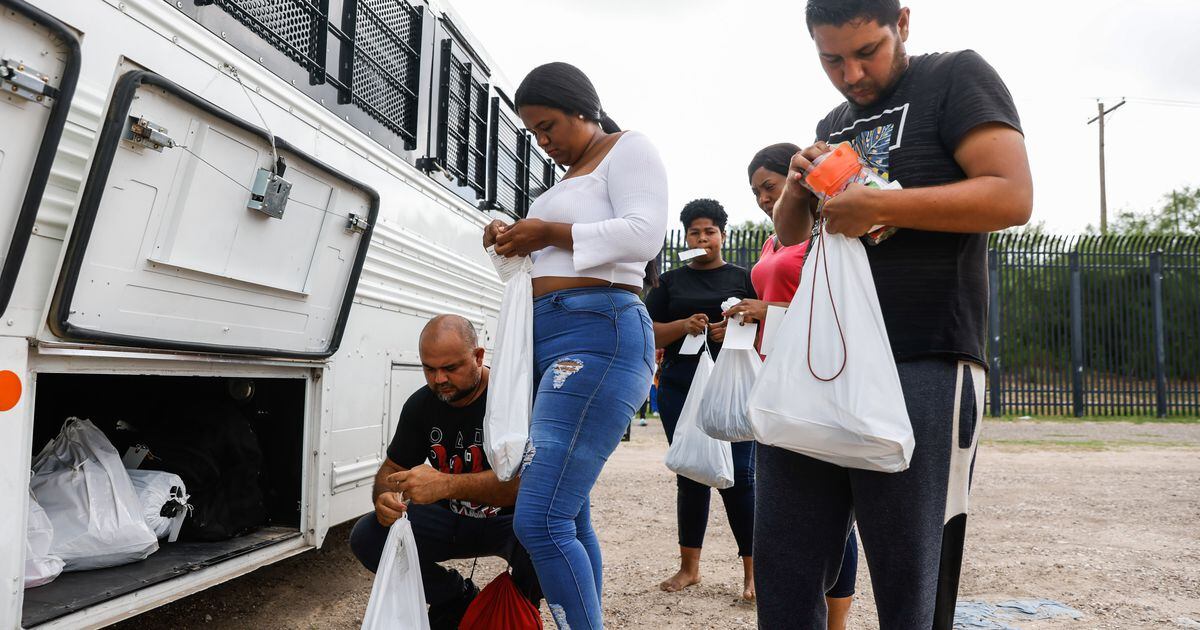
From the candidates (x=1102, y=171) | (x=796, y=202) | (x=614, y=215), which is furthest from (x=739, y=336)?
(x=1102, y=171)

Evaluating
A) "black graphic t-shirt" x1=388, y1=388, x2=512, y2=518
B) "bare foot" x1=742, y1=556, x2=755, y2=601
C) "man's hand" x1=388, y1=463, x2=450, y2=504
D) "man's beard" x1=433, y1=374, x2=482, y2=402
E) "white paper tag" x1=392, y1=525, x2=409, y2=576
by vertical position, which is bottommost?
"bare foot" x1=742, y1=556, x2=755, y2=601

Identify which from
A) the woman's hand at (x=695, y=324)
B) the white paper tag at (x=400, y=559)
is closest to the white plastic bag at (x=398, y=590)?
the white paper tag at (x=400, y=559)

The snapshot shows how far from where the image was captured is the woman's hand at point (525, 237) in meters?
2.22

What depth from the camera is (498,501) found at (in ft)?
7.77

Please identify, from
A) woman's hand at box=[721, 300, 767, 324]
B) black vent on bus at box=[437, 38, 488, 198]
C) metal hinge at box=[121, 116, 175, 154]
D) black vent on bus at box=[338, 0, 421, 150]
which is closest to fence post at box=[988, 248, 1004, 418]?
black vent on bus at box=[437, 38, 488, 198]

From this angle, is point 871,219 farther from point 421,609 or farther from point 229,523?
point 229,523

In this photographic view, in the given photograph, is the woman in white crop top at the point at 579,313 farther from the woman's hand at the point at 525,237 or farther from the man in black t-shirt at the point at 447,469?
the man in black t-shirt at the point at 447,469

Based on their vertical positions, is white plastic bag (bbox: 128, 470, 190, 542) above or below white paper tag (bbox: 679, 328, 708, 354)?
below

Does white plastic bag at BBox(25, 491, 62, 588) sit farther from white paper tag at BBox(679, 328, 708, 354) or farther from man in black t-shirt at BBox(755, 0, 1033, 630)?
white paper tag at BBox(679, 328, 708, 354)

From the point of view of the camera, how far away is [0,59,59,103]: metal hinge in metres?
1.61

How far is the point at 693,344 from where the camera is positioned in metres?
3.64

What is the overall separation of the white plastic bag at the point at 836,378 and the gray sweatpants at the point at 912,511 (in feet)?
0.26

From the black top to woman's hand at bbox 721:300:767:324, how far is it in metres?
0.67

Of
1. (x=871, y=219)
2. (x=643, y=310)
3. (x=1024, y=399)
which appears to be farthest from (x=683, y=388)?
(x=1024, y=399)
